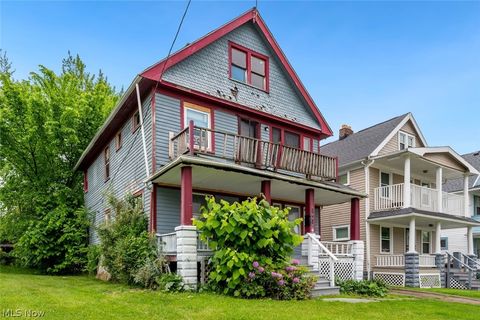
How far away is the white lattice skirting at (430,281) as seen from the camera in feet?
58.7

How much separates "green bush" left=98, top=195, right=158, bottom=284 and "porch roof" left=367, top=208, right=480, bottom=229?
11400 mm

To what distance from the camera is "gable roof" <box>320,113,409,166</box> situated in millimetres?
20609

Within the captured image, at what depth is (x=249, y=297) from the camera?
357 inches

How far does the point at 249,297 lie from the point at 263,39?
11.0 metres

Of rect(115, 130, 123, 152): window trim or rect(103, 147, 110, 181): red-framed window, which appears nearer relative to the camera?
rect(115, 130, 123, 152): window trim

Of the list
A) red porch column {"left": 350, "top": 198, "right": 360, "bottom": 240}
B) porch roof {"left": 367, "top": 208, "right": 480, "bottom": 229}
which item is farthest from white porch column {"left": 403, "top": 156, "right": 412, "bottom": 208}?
red porch column {"left": 350, "top": 198, "right": 360, "bottom": 240}

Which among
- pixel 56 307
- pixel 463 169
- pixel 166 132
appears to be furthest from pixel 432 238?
pixel 56 307

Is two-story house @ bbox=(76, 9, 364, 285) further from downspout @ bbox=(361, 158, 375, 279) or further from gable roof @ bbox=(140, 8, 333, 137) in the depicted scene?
downspout @ bbox=(361, 158, 375, 279)

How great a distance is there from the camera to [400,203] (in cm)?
1931

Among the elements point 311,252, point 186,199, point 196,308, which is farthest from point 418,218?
point 196,308

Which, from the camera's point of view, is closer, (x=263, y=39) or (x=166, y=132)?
(x=166, y=132)

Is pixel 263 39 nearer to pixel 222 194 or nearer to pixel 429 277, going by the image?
pixel 222 194

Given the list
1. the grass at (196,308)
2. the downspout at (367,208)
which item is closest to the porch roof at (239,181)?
the grass at (196,308)

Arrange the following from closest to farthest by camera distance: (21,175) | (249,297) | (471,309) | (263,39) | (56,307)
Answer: (56,307), (249,297), (471,309), (263,39), (21,175)
